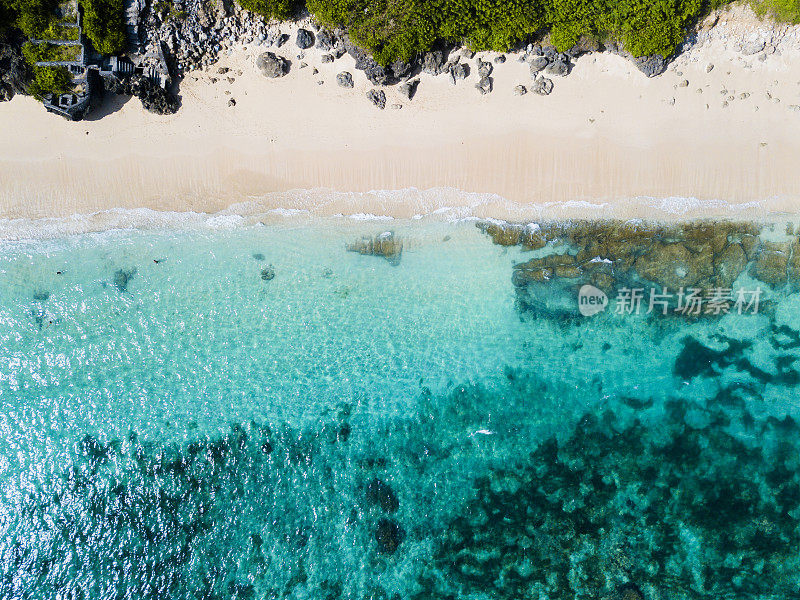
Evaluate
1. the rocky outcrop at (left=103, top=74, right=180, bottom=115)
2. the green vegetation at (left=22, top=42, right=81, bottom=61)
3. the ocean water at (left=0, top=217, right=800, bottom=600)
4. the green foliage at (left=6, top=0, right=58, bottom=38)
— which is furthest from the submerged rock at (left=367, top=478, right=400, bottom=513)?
the green foliage at (left=6, top=0, right=58, bottom=38)

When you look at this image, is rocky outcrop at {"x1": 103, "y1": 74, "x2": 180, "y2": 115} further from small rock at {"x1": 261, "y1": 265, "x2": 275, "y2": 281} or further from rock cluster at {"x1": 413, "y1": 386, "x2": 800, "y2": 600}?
rock cluster at {"x1": 413, "y1": 386, "x2": 800, "y2": 600}

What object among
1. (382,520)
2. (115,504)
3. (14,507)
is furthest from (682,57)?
(14,507)

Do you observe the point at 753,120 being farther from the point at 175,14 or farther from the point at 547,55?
the point at 175,14

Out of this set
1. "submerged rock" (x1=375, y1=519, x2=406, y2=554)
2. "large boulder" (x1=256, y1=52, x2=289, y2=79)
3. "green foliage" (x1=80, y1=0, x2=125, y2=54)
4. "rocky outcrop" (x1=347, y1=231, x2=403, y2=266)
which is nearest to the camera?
"green foliage" (x1=80, y1=0, x2=125, y2=54)

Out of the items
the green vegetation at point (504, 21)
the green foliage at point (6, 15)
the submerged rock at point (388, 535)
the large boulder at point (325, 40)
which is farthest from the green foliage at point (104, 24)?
the submerged rock at point (388, 535)

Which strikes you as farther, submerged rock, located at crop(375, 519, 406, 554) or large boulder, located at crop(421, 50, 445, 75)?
submerged rock, located at crop(375, 519, 406, 554)

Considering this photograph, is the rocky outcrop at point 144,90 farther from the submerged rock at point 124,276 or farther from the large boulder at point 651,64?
the large boulder at point 651,64
